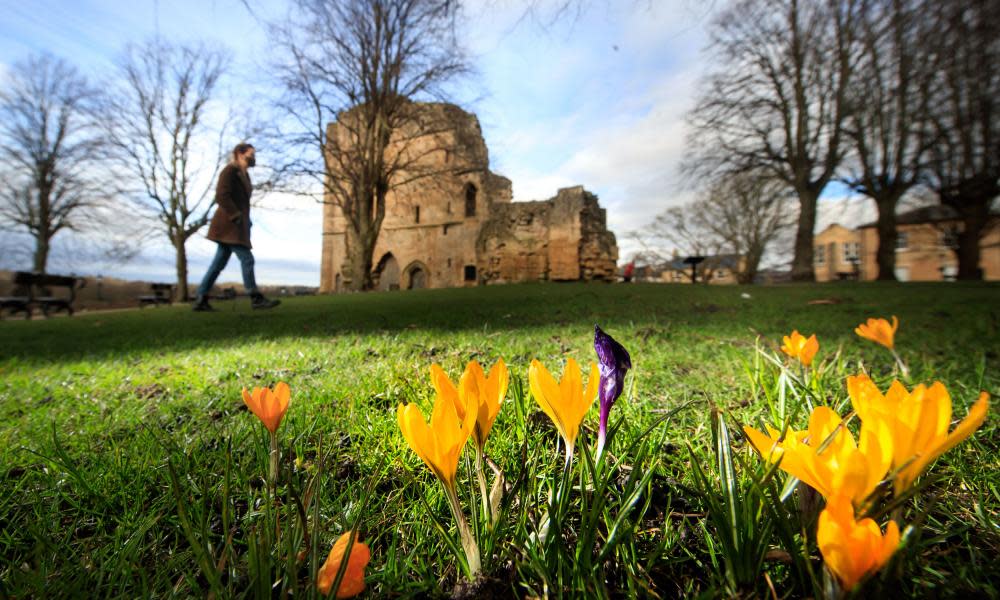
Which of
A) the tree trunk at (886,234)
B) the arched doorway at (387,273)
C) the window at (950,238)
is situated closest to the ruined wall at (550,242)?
the tree trunk at (886,234)

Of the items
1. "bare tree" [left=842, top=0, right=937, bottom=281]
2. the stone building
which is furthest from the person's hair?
"bare tree" [left=842, top=0, right=937, bottom=281]

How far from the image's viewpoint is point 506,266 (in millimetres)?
18656

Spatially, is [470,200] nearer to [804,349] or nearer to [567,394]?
[804,349]

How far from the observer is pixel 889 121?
12562mm

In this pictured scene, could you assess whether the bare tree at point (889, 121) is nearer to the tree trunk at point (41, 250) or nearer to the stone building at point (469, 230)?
the stone building at point (469, 230)

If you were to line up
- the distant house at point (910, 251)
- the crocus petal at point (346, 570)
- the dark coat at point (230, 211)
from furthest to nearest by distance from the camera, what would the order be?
1. the distant house at point (910, 251)
2. the dark coat at point (230, 211)
3. the crocus petal at point (346, 570)

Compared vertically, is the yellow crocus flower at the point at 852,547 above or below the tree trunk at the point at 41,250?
below

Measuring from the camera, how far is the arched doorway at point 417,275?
82.6ft

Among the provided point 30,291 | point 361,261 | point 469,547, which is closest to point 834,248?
point 361,261

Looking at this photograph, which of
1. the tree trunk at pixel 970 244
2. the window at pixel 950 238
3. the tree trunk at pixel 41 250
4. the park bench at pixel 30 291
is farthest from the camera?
the tree trunk at pixel 41 250

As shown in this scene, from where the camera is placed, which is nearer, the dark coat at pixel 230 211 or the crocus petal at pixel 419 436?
the crocus petal at pixel 419 436

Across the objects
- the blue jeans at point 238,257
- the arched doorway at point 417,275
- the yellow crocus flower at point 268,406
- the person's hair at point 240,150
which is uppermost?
the person's hair at point 240,150

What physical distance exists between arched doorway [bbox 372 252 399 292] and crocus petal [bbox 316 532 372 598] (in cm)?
2648

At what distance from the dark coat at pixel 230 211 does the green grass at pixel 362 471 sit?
11.1 feet
